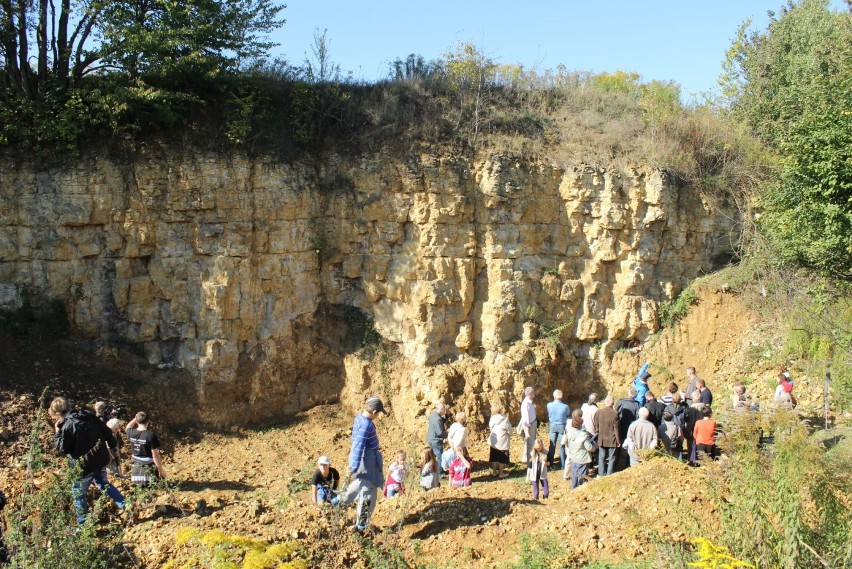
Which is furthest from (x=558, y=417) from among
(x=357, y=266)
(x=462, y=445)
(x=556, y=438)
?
(x=357, y=266)

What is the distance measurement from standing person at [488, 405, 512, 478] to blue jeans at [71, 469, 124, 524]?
610 cm

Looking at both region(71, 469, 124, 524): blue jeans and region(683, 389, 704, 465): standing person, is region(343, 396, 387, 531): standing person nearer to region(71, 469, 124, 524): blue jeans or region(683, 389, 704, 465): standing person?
region(71, 469, 124, 524): blue jeans

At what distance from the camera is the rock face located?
13.8 m

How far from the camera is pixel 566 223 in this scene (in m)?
15.7

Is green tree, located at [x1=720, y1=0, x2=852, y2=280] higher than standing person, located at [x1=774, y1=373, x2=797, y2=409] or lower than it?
higher

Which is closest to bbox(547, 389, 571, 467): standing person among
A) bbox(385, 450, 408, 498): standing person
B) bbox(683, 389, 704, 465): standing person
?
bbox(683, 389, 704, 465): standing person

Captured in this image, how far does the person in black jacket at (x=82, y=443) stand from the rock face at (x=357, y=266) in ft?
17.7

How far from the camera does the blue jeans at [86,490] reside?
7957 millimetres

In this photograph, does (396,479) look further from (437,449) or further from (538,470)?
(538,470)

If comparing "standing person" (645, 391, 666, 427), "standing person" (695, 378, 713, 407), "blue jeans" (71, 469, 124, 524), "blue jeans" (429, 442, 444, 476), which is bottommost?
"blue jeans" (429, 442, 444, 476)

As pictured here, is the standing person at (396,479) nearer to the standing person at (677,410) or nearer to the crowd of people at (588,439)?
the crowd of people at (588,439)

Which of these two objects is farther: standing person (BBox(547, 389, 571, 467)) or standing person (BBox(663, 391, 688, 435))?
standing person (BBox(547, 389, 571, 467))

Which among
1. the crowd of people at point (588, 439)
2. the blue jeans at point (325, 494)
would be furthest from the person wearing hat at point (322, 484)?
the crowd of people at point (588, 439)

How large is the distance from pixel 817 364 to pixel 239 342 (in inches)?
483
